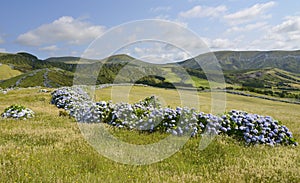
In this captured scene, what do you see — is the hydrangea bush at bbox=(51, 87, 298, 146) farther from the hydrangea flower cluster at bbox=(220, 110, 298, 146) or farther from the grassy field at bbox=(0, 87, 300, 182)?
the grassy field at bbox=(0, 87, 300, 182)

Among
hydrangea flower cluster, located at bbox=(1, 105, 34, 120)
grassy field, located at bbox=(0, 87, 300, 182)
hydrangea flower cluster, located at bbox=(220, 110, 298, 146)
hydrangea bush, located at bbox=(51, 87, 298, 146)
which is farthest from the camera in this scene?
hydrangea flower cluster, located at bbox=(1, 105, 34, 120)

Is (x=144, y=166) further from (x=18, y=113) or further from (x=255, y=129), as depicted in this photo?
(x=18, y=113)

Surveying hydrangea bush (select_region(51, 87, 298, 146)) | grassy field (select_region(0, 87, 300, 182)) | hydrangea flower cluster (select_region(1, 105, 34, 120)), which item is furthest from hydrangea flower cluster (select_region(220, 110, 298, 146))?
hydrangea flower cluster (select_region(1, 105, 34, 120))

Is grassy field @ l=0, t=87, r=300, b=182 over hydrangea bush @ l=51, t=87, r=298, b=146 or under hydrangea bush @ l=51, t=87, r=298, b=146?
under

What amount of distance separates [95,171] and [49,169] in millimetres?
1209

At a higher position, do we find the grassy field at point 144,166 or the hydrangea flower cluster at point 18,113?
the hydrangea flower cluster at point 18,113

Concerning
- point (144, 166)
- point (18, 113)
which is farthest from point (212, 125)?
point (18, 113)

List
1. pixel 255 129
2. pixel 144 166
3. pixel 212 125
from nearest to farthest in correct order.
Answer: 1. pixel 144 166
2. pixel 255 129
3. pixel 212 125

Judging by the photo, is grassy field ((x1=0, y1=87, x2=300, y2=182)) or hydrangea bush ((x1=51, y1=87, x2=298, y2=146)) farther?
hydrangea bush ((x1=51, y1=87, x2=298, y2=146))

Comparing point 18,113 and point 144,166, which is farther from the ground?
point 18,113

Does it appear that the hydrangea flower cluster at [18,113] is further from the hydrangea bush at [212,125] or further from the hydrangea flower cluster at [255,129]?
the hydrangea flower cluster at [255,129]

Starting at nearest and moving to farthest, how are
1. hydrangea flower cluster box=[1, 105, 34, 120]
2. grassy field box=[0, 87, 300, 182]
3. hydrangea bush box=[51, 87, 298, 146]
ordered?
1. grassy field box=[0, 87, 300, 182]
2. hydrangea bush box=[51, 87, 298, 146]
3. hydrangea flower cluster box=[1, 105, 34, 120]

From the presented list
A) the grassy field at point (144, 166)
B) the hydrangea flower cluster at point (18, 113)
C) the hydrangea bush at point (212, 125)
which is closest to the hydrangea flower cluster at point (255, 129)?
the hydrangea bush at point (212, 125)

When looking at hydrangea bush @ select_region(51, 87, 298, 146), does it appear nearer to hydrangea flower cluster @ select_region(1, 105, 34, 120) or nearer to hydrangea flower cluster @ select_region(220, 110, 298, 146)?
hydrangea flower cluster @ select_region(220, 110, 298, 146)
